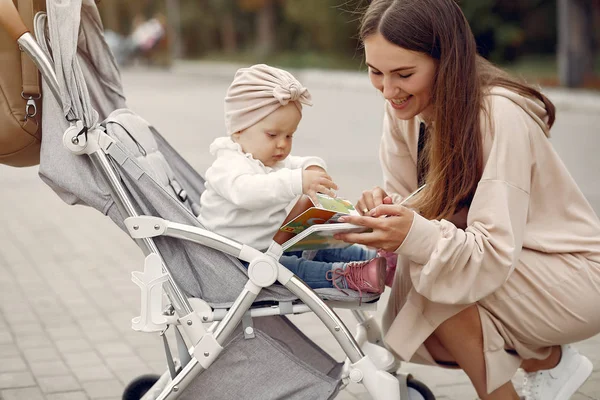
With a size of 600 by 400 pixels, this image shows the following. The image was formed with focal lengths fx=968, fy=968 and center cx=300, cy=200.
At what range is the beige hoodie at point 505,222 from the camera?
2.91 metres

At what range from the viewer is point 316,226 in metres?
2.78

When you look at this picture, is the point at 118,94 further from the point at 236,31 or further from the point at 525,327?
the point at 236,31

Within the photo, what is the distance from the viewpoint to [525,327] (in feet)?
10.4

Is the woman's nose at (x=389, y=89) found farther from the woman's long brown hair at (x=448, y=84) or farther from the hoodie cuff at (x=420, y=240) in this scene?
the hoodie cuff at (x=420, y=240)

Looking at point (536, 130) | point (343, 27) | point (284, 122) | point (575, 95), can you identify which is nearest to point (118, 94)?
point (284, 122)

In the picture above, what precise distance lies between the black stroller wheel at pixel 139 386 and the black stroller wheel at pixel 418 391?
0.93 m

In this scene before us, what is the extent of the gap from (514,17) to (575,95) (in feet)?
39.1

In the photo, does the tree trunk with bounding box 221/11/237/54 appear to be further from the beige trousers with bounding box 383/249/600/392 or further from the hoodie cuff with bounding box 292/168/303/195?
the hoodie cuff with bounding box 292/168/303/195

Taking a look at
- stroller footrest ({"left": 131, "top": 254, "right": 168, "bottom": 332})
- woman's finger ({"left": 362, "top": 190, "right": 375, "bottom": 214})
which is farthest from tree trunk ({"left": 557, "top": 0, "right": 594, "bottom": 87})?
stroller footrest ({"left": 131, "top": 254, "right": 168, "bottom": 332})

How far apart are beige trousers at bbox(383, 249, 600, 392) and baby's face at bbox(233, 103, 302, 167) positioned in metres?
0.65

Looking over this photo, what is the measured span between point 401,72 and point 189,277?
3.07 feet

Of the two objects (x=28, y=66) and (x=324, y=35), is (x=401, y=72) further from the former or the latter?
(x=324, y=35)

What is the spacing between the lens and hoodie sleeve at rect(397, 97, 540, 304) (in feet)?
9.50

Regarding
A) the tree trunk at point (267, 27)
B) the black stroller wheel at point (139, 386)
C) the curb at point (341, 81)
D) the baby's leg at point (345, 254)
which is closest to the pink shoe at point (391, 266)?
the baby's leg at point (345, 254)
